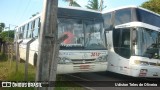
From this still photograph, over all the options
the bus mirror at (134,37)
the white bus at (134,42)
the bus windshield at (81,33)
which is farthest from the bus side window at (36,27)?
the bus mirror at (134,37)

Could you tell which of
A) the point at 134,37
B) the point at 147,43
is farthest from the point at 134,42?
the point at 147,43

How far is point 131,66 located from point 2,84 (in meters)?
5.93

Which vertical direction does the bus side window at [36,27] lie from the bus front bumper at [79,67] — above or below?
above

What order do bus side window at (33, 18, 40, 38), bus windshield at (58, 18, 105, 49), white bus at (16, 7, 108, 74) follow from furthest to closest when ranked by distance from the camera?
bus side window at (33, 18, 40, 38)
bus windshield at (58, 18, 105, 49)
white bus at (16, 7, 108, 74)

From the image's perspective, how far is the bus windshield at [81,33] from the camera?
10883 millimetres

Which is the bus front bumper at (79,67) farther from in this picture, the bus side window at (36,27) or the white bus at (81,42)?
the bus side window at (36,27)

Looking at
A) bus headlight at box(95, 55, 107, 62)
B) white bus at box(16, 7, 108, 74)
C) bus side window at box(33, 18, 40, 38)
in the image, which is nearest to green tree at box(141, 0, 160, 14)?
bus side window at box(33, 18, 40, 38)

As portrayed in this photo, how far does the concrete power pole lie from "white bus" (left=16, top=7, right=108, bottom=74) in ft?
14.3

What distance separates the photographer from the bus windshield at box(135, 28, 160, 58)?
11.6m

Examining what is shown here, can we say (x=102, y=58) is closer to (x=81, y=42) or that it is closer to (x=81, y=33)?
(x=81, y=42)

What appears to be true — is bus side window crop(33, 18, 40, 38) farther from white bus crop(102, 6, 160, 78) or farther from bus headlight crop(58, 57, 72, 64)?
white bus crop(102, 6, 160, 78)

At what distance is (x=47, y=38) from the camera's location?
6.11 m

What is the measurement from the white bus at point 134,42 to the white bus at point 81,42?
1109mm

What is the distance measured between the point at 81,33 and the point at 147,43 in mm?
2947
